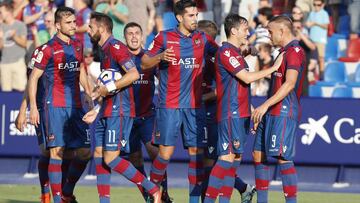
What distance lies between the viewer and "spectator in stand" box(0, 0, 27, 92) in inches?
826

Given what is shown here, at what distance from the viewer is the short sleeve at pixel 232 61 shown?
1352 centimetres

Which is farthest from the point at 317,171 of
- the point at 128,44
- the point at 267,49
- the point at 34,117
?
the point at 34,117

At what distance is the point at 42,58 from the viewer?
14.4m

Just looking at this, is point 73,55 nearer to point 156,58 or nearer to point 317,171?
point 156,58

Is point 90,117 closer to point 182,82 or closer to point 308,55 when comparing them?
point 182,82

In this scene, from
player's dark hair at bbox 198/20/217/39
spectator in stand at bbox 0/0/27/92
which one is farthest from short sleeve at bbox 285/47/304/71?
spectator in stand at bbox 0/0/27/92

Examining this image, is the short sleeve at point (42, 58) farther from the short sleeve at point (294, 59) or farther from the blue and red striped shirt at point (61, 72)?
the short sleeve at point (294, 59)

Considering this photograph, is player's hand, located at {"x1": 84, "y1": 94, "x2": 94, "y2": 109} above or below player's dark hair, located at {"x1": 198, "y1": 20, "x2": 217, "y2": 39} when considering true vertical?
below

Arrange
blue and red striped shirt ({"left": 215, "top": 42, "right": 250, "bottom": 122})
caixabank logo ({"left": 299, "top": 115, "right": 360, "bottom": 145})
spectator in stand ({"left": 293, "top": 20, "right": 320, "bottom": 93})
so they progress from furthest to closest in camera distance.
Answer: spectator in stand ({"left": 293, "top": 20, "right": 320, "bottom": 93}) < caixabank logo ({"left": 299, "top": 115, "right": 360, "bottom": 145}) < blue and red striped shirt ({"left": 215, "top": 42, "right": 250, "bottom": 122})

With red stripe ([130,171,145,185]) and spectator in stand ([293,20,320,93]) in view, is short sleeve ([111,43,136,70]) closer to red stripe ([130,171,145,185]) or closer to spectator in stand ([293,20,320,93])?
red stripe ([130,171,145,185])

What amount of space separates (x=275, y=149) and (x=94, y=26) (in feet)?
8.35

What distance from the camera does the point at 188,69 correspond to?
558 inches

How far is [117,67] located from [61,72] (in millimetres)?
930

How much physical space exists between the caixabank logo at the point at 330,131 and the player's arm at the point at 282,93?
5.13 meters
